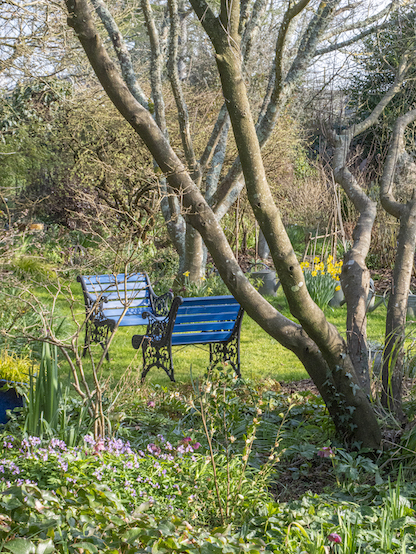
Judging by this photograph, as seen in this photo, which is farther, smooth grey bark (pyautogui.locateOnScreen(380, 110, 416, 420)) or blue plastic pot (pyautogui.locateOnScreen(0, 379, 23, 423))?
blue plastic pot (pyautogui.locateOnScreen(0, 379, 23, 423))

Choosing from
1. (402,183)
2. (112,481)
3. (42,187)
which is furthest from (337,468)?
(42,187)

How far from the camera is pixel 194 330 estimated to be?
502cm

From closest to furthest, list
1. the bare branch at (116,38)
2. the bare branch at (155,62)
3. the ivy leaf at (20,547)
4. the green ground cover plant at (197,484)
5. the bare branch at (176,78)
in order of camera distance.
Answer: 1. the ivy leaf at (20,547)
2. the green ground cover plant at (197,484)
3. the bare branch at (116,38)
4. the bare branch at (176,78)
5. the bare branch at (155,62)

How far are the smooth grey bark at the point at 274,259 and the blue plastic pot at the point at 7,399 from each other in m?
1.73

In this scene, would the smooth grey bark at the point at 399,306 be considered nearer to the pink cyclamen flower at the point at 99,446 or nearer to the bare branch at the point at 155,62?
the pink cyclamen flower at the point at 99,446

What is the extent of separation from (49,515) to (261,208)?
188 centimetres

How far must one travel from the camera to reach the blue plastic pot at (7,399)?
350 cm

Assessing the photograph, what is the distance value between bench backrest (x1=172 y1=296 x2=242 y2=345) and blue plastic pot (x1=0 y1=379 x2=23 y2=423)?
1735 millimetres

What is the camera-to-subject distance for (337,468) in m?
2.78

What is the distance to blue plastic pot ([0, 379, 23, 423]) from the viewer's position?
350cm

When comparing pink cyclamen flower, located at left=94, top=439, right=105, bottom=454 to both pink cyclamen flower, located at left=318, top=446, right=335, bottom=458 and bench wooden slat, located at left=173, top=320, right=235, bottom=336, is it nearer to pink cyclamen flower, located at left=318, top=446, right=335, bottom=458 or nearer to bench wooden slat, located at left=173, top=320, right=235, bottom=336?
pink cyclamen flower, located at left=318, top=446, right=335, bottom=458

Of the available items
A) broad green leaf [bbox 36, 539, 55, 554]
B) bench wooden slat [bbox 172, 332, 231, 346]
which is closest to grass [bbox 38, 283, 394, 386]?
bench wooden slat [bbox 172, 332, 231, 346]

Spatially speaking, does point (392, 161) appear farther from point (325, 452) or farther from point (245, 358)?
point (245, 358)

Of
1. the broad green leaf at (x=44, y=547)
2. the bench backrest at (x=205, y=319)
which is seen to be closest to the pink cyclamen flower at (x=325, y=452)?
the broad green leaf at (x=44, y=547)
